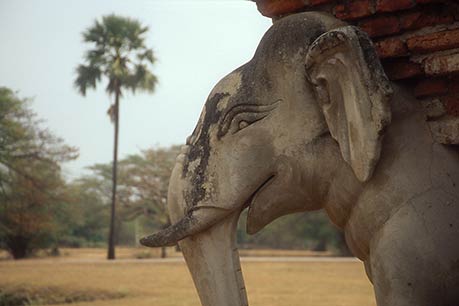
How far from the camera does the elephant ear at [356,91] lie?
6.29 feet

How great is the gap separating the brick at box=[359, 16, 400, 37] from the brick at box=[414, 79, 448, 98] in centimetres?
24

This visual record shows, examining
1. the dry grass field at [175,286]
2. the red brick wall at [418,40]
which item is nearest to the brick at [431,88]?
the red brick wall at [418,40]

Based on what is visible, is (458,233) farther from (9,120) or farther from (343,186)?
(9,120)

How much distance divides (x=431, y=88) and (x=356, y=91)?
42 centimetres

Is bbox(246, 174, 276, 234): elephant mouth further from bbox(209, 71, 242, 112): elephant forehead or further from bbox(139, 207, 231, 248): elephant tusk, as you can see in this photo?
bbox(209, 71, 242, 112): elephant forehead

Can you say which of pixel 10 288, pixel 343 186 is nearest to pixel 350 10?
pixel 343 186

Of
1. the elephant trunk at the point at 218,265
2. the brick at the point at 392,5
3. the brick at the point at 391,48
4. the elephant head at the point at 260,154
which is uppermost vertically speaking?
the brick at the point at 392,5

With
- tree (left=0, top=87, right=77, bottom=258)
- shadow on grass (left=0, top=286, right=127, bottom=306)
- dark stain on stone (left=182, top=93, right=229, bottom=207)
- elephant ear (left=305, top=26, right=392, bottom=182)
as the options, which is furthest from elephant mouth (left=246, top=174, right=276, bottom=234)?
tree (left=0, top=87, right=77, bottom=258)

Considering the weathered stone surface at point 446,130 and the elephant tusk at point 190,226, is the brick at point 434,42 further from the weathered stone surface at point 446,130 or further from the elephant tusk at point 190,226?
the elephant tusk at point 190,226

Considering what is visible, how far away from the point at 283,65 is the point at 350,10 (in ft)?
1.30

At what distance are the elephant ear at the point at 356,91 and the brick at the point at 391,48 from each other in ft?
1.09

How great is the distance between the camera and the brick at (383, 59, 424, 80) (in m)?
2.21

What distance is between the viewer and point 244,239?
44906mm

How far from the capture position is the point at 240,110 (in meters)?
2.24
